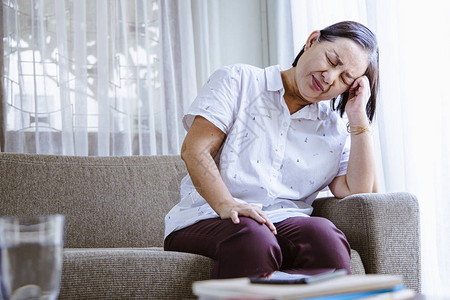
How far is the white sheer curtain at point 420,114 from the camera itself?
2111 mm

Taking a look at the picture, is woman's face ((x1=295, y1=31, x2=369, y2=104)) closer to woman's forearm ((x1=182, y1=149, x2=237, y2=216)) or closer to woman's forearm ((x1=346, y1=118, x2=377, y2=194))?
woman's forearm ((x1=346, y1=118, x2=377, y2=194))

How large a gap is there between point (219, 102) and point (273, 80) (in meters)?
0.21

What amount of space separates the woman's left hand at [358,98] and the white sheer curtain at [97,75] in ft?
4.24

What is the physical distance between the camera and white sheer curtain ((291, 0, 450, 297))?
6.93ft

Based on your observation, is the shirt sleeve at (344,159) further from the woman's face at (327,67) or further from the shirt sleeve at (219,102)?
the shirt sleeve at (219,102)

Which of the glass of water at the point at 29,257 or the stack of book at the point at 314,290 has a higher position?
the glass of water at the point at 29,257

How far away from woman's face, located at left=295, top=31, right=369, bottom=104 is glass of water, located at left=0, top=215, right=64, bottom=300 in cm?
102

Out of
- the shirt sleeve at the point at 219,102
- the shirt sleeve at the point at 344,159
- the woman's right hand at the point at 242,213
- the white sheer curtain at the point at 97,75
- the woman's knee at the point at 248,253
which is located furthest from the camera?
the white sheer curtain at the point at 97,75

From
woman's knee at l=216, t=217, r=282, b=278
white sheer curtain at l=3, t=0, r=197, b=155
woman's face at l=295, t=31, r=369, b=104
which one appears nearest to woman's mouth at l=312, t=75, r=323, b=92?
woman's face at l=295, t=31, r=369, b=104

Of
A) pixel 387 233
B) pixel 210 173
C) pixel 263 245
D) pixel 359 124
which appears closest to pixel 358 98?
pixel 359 124

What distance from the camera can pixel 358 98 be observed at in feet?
5.54

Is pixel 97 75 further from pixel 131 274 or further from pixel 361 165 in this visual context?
pixel 131 274

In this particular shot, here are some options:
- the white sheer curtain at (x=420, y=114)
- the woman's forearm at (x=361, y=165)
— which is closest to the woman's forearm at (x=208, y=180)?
the woman's forearm at (x=361, y=165)

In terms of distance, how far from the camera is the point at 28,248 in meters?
0.66
